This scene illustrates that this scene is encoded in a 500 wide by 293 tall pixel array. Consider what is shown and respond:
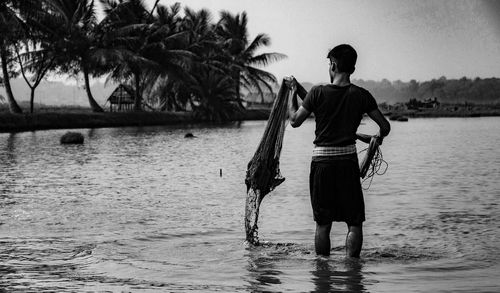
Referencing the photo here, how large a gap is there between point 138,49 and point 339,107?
152 feet

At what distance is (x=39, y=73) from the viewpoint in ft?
149

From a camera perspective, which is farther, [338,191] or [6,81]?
[6,81]

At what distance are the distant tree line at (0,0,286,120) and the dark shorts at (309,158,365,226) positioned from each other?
3158cm

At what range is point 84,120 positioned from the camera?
47000 millimetres

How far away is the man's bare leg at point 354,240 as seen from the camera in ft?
21.9

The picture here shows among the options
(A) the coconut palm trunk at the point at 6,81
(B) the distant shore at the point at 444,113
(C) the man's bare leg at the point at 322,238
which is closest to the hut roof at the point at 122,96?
(A) the coconut palm trunk at the point at 6,81

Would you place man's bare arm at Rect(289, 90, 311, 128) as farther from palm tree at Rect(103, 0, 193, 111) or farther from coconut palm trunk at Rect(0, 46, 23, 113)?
palm tree at Rect(103, 0, 193, 111)

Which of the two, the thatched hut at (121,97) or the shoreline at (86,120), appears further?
the thatched hut at (121,97)

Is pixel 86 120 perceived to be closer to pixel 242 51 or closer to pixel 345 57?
pixel 242 51

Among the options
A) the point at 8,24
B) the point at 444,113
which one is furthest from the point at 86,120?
the point at 444,113

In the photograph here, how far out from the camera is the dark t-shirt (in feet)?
21.4

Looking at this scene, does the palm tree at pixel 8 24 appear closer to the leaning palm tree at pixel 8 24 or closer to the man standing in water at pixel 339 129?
the leaning palm tree at pixel 8 24

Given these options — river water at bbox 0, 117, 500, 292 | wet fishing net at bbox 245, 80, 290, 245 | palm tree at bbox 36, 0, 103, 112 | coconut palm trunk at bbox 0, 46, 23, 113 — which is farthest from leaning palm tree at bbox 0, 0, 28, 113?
wet fishing net at bbox 245, 80, 290, 245

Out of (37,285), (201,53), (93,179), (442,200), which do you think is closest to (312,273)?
(37,285)
